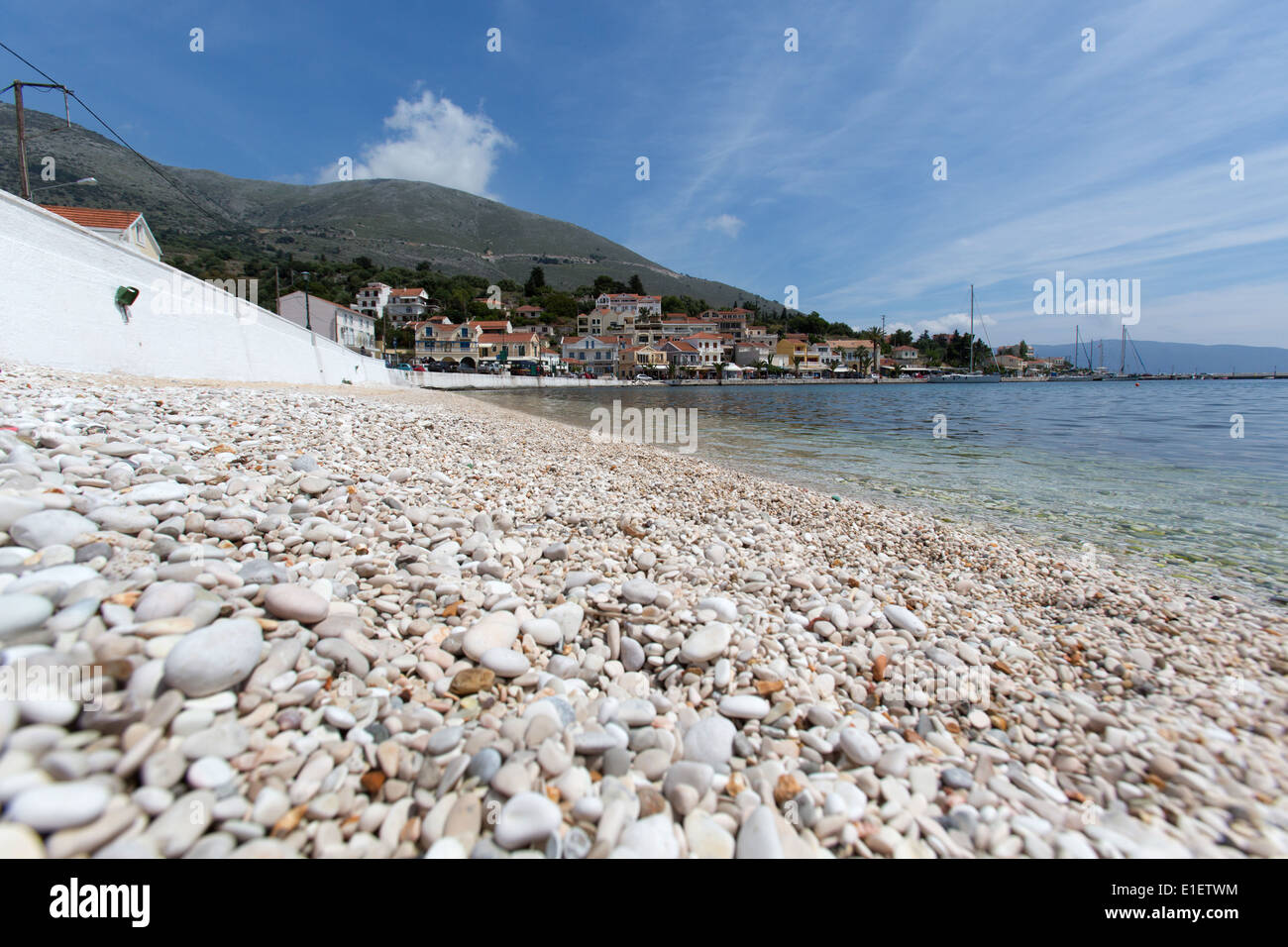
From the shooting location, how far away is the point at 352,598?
293cm

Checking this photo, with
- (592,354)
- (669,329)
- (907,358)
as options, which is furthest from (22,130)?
(907,358)

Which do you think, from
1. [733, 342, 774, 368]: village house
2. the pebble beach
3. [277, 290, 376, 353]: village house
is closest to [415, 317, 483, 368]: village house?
[277, 290, 376, 353]: village house

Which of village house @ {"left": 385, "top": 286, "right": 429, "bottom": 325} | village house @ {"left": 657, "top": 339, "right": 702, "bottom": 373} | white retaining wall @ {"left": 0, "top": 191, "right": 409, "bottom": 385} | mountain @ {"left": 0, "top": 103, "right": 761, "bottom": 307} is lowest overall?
white retaining wall @ {"left": 0, "top": 191, "right": 409, "bottom": 385}

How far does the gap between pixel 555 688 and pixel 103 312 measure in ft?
46.9

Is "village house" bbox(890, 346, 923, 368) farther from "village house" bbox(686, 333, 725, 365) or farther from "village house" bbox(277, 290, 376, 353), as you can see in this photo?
"village house" bbox(277, 290, 376, 353)

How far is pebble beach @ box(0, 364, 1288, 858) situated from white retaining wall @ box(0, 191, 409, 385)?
7.24 meters

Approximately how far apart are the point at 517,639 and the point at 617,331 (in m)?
114

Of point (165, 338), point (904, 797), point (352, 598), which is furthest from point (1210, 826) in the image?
point (165, 338)

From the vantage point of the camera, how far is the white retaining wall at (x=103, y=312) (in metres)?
8.77

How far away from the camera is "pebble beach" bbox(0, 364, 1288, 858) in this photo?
1673 mm

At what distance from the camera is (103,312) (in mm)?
10617

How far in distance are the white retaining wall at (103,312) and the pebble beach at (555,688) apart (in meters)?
7.24

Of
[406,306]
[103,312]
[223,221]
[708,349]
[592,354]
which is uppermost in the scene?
[223,221]

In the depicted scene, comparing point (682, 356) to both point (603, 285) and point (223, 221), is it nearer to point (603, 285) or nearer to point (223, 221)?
point (603, 285)
